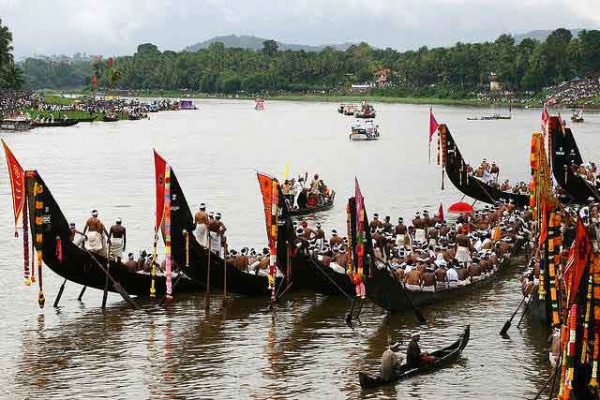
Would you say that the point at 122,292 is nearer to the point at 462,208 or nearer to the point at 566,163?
the point at 462,208

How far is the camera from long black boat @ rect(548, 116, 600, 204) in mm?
39850

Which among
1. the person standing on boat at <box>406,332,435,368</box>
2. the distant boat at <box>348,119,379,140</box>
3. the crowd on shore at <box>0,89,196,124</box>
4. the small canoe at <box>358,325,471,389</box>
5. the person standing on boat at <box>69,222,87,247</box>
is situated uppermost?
the crowd on shore at <box>0,89,196,124</box>

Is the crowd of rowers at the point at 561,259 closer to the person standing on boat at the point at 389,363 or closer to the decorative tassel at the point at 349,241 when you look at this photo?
the person standing on boat at the point at 389,363

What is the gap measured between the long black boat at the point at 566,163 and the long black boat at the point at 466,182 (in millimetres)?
1597

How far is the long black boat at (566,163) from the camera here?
3985 cm

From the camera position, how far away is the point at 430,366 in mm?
21094

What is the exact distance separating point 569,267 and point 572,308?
765mm

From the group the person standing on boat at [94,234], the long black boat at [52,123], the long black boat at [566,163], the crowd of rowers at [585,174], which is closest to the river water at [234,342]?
the person standing on boat at [94,234]

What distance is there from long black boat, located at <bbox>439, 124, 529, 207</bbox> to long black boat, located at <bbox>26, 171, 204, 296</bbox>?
659 inches

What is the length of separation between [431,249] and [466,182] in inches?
515

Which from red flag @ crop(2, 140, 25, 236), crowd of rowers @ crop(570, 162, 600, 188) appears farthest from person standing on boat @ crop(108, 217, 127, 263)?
crowd of rowers @ crop(570, 162, 600, 188)

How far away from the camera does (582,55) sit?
6137 inches

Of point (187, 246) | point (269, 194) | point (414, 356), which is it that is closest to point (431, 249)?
point (269, 194)

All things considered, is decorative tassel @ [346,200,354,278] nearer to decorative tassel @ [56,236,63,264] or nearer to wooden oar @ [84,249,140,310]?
wooden oar @ [84,249,140,310]
